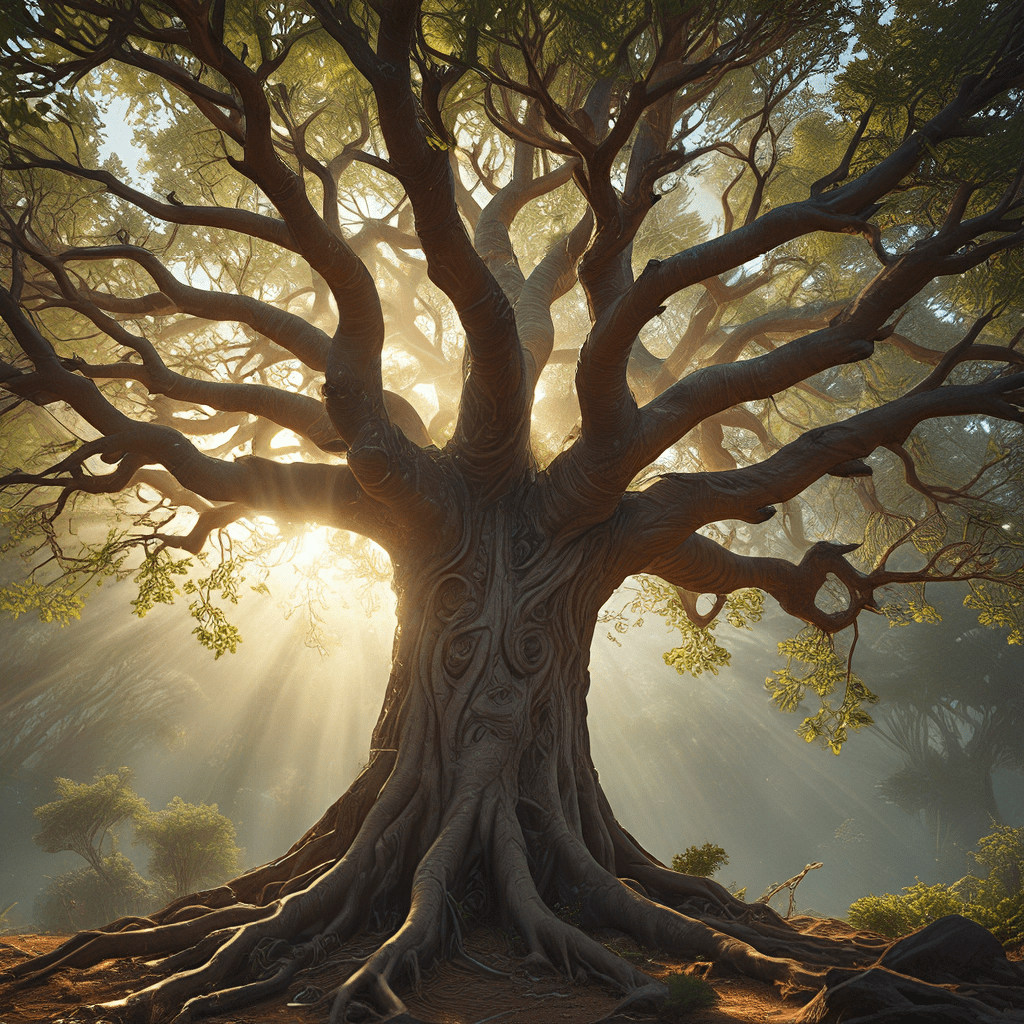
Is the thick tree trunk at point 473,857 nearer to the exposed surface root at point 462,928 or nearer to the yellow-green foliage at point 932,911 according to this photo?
the exposed surface root at point 462,928

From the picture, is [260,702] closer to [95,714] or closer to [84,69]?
[95,714]

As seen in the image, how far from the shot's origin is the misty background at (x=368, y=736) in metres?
27.0

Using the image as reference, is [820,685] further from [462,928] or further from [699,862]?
[462,928]

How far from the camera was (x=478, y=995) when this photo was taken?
10.5 feet

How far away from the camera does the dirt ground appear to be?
288 cm

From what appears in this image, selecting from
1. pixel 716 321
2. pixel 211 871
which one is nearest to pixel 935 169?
pixel 716 321

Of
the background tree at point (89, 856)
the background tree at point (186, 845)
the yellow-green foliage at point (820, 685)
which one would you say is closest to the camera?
the yellow-green foliage at point (820, 685)

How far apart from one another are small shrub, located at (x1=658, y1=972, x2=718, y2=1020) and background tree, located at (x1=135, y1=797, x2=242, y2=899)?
1587cm

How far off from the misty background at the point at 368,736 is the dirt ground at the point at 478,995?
7.11 m

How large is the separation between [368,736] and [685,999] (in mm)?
43490

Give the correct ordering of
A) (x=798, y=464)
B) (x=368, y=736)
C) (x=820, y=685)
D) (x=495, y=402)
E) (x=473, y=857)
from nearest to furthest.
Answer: (x=473, y=857) → (x=495, y=402) → (x=798, y=464) → (x=820, y=685) → (x=368, y=736)

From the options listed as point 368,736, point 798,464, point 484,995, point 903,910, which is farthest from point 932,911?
point 368,736

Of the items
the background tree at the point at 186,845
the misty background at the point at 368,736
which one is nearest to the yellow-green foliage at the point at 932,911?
the misty background at the point at 368,736

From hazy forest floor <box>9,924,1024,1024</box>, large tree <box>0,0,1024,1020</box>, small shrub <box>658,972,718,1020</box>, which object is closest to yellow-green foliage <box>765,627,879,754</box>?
large tree <box>0,0,1024,1020</box>
